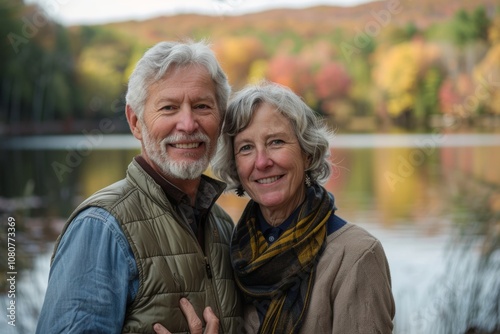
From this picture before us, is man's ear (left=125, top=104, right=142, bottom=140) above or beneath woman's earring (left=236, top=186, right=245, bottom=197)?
above

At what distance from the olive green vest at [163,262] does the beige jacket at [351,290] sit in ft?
0.93

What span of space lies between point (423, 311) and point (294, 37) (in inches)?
782

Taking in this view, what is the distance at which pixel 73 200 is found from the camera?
1493 cm

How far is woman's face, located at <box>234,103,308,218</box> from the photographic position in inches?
90.6

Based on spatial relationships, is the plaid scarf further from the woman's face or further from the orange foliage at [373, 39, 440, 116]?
the orange foliage at [373, 39, 440, 116]

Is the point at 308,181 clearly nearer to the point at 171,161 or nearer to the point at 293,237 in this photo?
the point at 293,237

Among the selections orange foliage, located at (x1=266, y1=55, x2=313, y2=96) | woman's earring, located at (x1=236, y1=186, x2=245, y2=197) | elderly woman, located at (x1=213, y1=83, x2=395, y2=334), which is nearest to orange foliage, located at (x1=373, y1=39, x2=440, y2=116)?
orange foliage, located at (x1=266, y1=55, x2=313, y2=96)

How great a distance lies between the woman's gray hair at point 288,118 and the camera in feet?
Result: 7.59

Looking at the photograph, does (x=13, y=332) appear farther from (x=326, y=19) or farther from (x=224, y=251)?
(x=326, y=19)

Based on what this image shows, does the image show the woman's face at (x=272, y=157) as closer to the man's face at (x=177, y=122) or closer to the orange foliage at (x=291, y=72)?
the man's face at (x=177, y=122)

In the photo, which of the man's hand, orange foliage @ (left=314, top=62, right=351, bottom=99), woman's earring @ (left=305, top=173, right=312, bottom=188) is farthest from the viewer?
orange foliage @ (left=314, top=62, right=351, bottom=99)

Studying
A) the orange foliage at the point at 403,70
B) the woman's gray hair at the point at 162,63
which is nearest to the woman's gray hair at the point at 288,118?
the woman's gray hair at the point at 162,63

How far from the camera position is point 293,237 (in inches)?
88.5

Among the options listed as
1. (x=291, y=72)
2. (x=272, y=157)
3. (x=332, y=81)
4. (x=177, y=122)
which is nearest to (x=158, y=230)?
(x=177, y=122)
